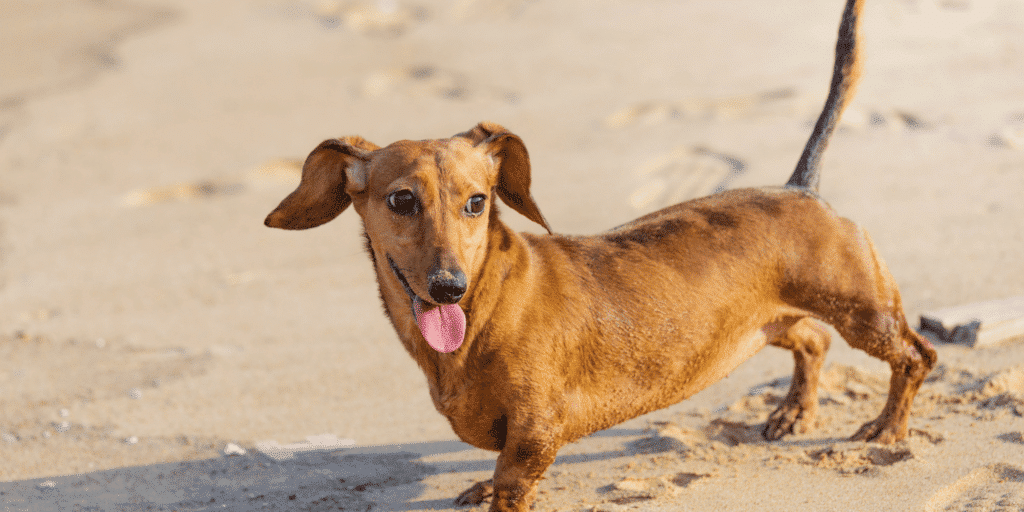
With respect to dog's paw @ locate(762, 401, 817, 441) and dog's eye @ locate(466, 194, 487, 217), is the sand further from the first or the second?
dog's eye @ locate(466, 194, 487, 217)

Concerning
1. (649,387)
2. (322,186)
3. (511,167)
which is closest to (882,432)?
(649,387)

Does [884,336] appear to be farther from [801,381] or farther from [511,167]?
[511,167]

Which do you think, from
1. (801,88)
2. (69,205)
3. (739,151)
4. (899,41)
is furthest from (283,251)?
(899,41)

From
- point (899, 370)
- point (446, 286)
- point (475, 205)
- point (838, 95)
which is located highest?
point (838, 95)

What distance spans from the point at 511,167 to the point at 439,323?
0.64m

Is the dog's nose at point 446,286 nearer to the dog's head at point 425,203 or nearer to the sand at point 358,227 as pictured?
the dog's head at point 425,203

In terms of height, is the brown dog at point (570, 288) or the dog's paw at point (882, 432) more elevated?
the brown dog at point (570, 288)

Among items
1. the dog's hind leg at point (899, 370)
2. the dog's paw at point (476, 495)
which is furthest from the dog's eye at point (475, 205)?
the dog's hind leg at point (899, 370)

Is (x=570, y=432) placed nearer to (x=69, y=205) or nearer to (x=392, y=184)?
(x=392, y=184)

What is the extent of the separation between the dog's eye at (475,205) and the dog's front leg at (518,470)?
2.40 ft

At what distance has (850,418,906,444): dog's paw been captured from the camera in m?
3.64

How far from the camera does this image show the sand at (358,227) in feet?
12.0

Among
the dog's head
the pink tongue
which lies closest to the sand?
the pink tongue

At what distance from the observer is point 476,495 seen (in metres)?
3.47
